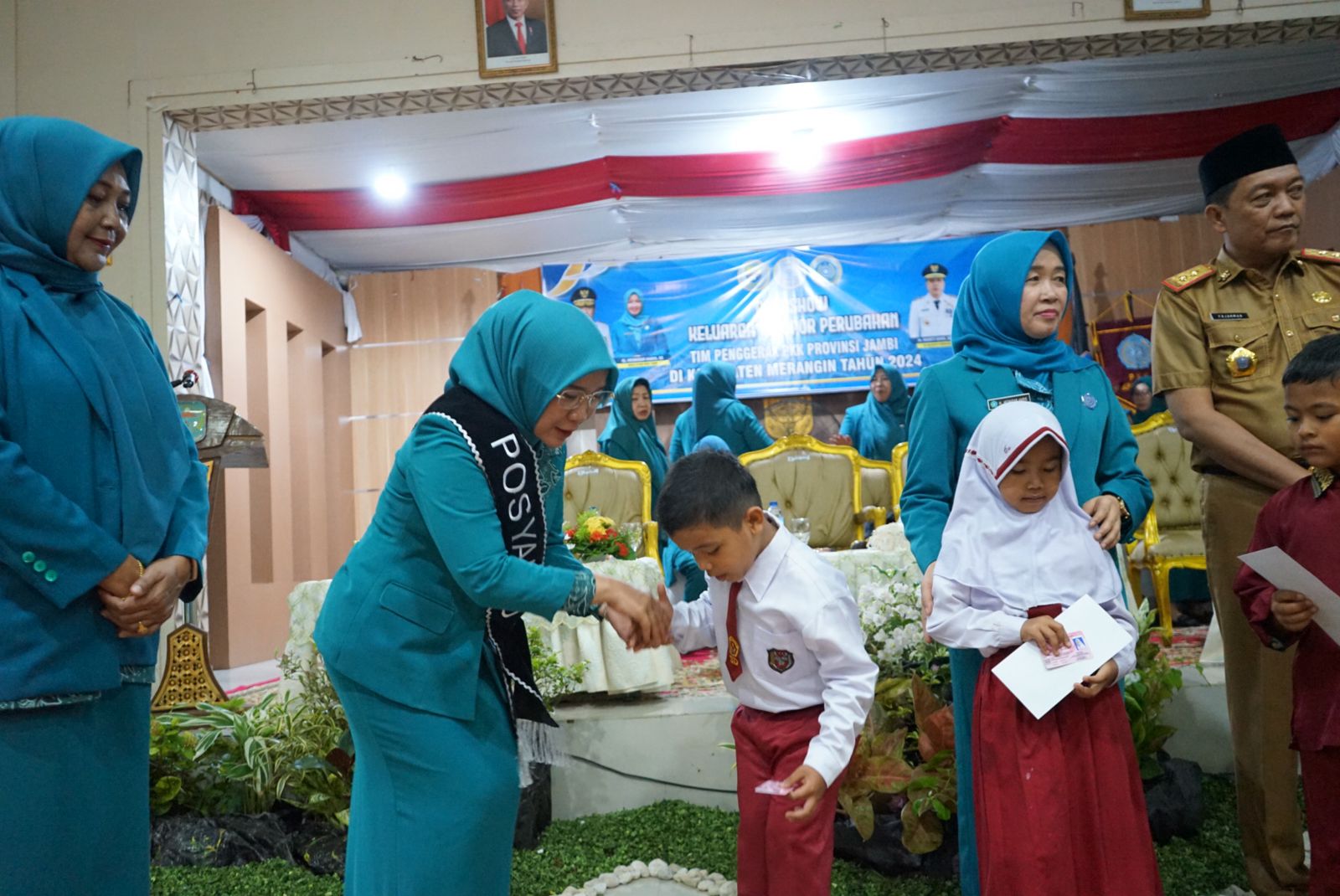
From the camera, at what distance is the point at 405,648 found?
1484 millimetres

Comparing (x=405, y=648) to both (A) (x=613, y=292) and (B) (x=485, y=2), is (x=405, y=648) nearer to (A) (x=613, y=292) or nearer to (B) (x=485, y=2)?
(B) (x=485, y=2)

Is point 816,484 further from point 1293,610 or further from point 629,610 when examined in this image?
point 629,610

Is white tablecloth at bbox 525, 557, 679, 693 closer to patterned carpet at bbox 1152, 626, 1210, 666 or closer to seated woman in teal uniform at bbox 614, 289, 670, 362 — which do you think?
patterned carpet at bbox 1152, 626, 1210, 666

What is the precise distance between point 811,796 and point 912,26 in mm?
3776

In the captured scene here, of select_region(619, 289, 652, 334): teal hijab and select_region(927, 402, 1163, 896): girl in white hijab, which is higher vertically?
select_region(619, 289, 652, 334): teal hijab

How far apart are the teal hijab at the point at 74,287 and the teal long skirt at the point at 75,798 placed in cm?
26

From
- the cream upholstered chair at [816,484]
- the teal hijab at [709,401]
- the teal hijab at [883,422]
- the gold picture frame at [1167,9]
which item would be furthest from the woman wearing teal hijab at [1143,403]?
the gold picture frame at [1167,9]

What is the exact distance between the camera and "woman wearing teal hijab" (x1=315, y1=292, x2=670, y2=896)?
57.2 inches

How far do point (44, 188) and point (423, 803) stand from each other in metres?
1.09

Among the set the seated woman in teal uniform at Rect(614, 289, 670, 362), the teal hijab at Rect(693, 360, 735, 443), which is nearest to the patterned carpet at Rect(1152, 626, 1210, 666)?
the teal hijab at Rect(693, 360, 735, 443)

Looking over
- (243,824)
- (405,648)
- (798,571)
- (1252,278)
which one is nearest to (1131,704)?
(1252,278)

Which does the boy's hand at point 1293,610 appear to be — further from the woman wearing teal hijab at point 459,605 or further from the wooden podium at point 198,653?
the wooden podium at point 198,653

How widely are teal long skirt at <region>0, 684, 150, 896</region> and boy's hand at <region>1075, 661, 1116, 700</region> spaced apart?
1.50 meters

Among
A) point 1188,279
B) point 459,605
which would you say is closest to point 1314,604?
point 1188,279
